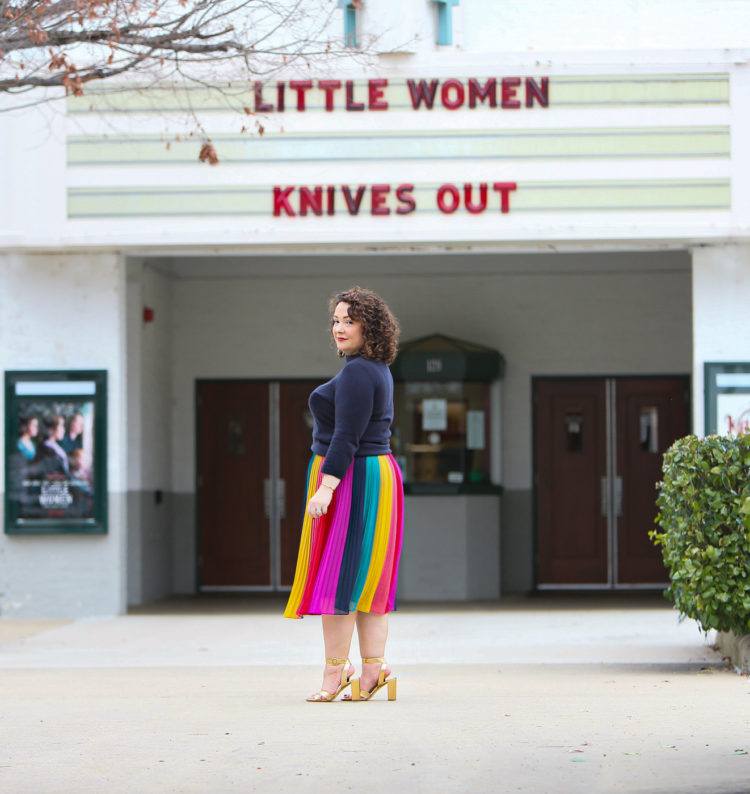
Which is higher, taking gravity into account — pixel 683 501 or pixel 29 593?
pixel 683 501

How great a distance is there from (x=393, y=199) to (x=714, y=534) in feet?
15.7

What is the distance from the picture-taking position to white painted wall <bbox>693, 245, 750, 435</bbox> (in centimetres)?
1115

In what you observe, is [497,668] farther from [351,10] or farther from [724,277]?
[351,10]

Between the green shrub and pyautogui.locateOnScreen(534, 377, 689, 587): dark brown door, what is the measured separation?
6920 millimetres

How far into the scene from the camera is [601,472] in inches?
570

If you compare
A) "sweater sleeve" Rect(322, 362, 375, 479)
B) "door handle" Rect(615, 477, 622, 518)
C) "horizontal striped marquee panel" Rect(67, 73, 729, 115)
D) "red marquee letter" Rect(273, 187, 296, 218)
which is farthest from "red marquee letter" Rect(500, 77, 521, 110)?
"sweater sleeve" Rect(322, 362, 375, 479)

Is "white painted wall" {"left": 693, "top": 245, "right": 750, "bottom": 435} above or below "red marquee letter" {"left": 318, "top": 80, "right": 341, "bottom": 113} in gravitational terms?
below

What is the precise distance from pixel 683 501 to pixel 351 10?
5.70 meters

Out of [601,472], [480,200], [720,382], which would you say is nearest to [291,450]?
[601,472]

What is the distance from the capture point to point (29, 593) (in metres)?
11.4

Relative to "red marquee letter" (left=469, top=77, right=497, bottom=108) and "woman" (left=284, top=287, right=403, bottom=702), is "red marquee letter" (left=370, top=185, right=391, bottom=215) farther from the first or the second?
"woman" (left=284, top=287, right=403, bottom=702)

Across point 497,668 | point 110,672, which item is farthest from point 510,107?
point 110,672

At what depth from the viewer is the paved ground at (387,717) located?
4.46 m

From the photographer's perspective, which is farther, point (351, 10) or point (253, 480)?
point (253, 480)
